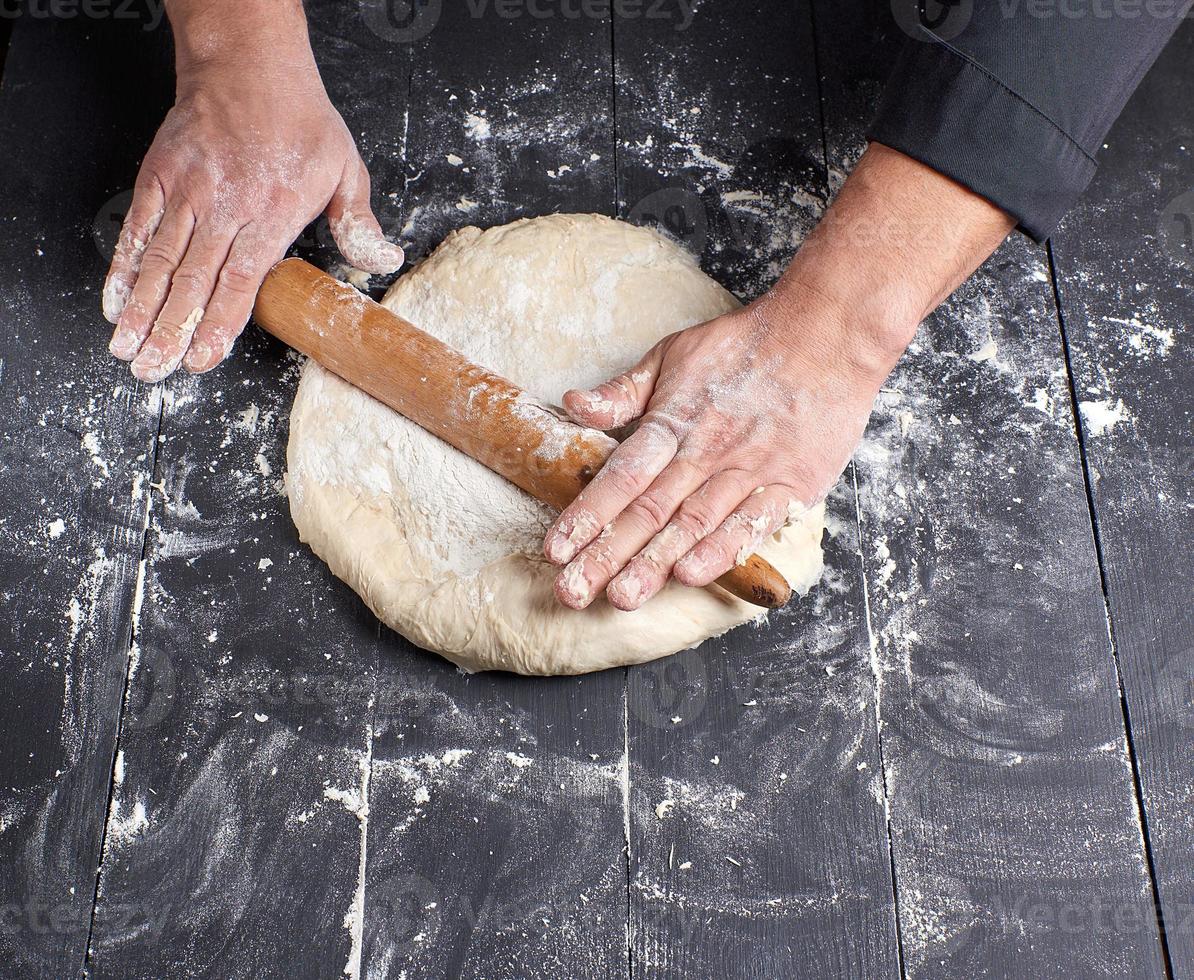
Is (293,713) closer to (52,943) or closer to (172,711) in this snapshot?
(172,711)

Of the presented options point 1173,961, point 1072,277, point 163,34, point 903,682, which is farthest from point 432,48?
point 1173,961

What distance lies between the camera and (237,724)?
1522 millimetres

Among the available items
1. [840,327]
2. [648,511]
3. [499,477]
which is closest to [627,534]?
[648,511]

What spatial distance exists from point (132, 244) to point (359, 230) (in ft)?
1.15

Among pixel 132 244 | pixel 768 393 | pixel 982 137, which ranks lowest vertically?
pixel 132 244

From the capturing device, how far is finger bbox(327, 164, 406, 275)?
160cm

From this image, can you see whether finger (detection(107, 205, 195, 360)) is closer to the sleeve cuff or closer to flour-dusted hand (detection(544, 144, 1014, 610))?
flour-dusted hand (detection(544, 144, 1014, 610))

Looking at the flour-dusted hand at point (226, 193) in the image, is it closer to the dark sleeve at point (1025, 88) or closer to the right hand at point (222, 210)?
the right hand at point (222, 210)

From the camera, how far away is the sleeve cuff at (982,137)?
4.62 feet

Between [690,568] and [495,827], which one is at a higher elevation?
[690,568]

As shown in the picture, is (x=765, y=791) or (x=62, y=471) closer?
(x=765, y=791)

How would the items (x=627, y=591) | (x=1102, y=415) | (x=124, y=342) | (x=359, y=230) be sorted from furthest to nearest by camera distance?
(x=1102, y=415), (x=359, y=230), (x=124, y=342), (x=627, y=591)

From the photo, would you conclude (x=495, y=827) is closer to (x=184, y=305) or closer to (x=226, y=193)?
(x=184, y=305)

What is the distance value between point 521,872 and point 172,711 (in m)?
0.61
